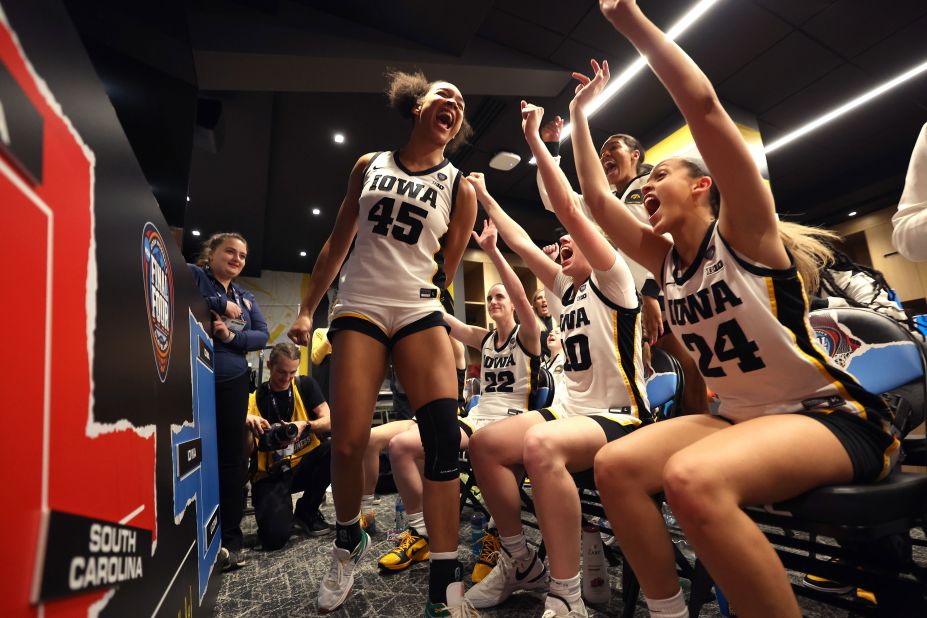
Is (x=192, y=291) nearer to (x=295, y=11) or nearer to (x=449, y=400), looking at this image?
(x=449, y=400)

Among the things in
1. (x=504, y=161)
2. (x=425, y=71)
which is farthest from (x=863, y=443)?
(x=504, y=161)

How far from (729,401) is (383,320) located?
100 centimetres

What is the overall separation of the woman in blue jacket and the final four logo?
1128 mm

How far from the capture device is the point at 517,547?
154 centimetres

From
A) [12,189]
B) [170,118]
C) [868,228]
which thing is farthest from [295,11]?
[868,228]

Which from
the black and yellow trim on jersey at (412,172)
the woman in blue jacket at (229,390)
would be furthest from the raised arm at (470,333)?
the black and yellow trim on jersey at (412,172)

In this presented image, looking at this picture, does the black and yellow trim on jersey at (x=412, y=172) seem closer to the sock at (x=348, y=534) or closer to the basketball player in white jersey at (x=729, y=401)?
the basketball player in white jersey at (x=729, y=401)

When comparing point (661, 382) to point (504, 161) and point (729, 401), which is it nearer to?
point (729, 401)

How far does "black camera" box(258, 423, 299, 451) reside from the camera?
261cm

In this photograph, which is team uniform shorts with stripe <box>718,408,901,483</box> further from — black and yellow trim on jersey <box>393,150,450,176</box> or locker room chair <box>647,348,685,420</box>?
black and yellow trim on jersey <box>393,150,450,176</box>

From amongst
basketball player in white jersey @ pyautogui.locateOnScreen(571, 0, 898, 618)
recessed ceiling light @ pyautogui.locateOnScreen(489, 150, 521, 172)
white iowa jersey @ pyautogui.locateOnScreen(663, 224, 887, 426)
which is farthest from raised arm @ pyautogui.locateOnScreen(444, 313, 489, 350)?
recessed ceiling light @ pyautogui.locateOnScreen(489, 150, 521, 172)

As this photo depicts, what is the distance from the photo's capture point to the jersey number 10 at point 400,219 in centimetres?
148

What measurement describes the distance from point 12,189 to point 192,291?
123 centimetres

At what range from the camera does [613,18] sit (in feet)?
3.73
